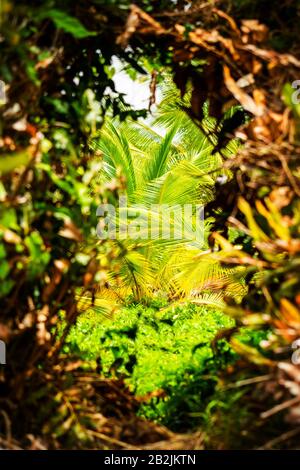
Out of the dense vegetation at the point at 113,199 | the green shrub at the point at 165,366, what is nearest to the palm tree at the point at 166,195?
the green shrub at the point at 165,366

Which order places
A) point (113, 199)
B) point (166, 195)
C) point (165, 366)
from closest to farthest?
point (113, 199)
point (165, 366)
point (166, 195)

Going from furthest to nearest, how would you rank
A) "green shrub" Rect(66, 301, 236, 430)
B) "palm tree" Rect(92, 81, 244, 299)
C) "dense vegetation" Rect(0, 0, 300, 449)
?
"palm tree" Rect(92, 81, 244, 299), "green shrub" Rect(66, 301, 236, 430), "dense vegetation" Rect(0, 0, 300, 449)

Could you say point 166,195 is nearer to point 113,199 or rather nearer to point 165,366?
point 165,366

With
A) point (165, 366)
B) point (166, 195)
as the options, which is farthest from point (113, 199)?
point (166, 195)

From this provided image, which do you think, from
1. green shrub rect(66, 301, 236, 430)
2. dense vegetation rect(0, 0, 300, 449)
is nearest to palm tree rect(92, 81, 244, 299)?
green shrub rect(66, 301, 236, 430)

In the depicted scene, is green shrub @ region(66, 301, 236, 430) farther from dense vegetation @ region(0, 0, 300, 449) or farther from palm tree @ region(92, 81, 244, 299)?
palm tree @ region(92, 81, 244, 299)

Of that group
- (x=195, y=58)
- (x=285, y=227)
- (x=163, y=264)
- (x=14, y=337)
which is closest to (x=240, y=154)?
(x=285, y=227)

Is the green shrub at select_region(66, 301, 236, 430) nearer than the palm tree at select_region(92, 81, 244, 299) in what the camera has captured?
Yes

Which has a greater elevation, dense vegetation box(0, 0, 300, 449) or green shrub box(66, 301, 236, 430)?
dense vegetation box(0, 0, 300, 449)

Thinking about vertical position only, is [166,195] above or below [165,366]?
above

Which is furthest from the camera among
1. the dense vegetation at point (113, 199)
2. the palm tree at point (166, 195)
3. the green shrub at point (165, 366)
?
the palm tree at point (166, 195)

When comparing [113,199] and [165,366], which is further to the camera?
[165,366]

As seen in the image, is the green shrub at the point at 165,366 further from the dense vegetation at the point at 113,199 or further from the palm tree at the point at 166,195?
the palm tree at the point at 166,195

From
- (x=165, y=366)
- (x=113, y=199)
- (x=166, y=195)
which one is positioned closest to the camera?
(x=113, y=199)
